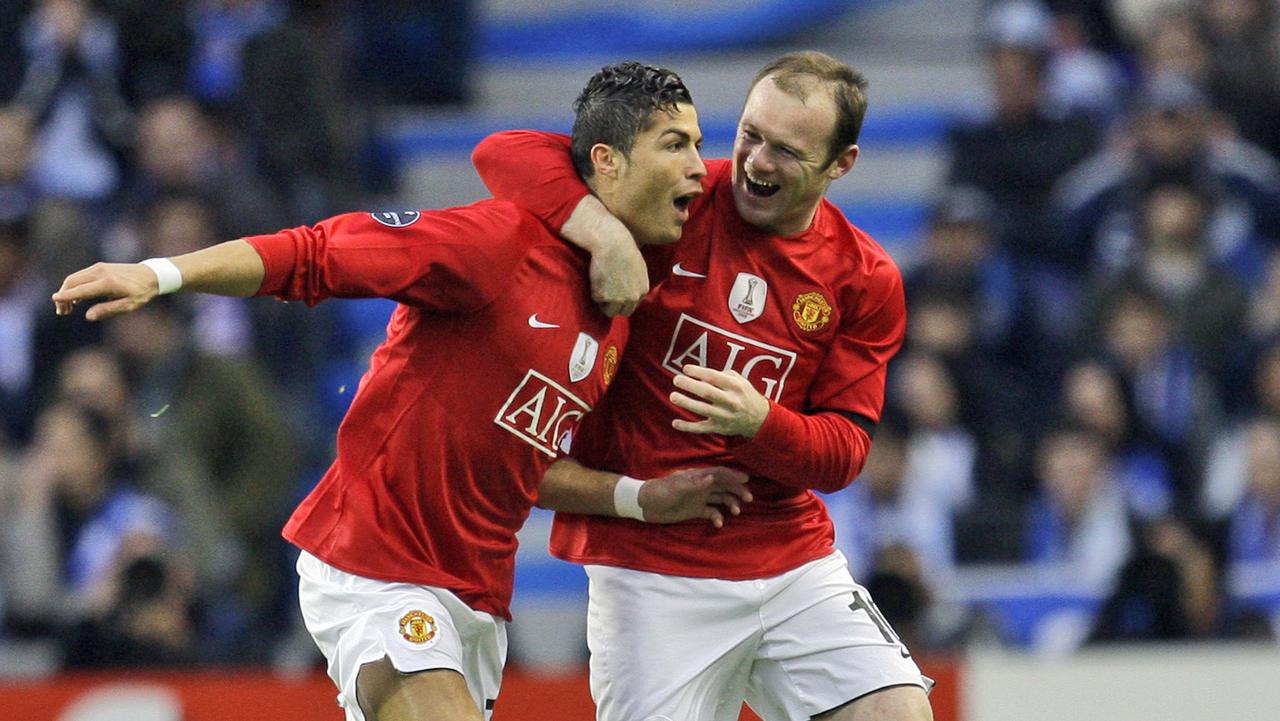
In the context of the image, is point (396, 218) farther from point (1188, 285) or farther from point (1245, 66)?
point (1245, 66)

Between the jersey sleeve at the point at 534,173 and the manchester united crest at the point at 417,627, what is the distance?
2.61ft

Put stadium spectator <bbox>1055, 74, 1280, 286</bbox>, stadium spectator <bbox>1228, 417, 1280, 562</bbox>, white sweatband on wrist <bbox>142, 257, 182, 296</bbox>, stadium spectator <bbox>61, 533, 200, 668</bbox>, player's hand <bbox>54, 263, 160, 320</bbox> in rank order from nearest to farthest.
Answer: player's hand <bbox>54, 263, 160, 320</bbox>
white sweatband on wrist <bbox>142, 257, 182, 296</bbox>
stadium spectator <bbox>61, 533, 200, 668</bbox>
stadium spectator <bbox>1228, 417, 1280, 562</bbox>
stadium spectator <bbox>1055, 74, 1280, 286</bbox>

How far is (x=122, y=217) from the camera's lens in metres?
7.49

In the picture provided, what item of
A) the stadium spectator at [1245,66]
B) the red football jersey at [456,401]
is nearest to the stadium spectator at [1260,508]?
the stadium spectator at [1245,66]

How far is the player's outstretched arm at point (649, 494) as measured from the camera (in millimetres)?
3848

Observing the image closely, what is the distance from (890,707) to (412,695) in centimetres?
97

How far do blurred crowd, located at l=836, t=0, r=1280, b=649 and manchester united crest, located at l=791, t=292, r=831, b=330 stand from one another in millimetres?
2706

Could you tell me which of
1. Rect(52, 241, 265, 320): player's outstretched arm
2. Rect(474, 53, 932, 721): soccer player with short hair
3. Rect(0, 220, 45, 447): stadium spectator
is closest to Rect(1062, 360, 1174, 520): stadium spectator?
Rect(474, 53, 932, 721): soccer player with short hair

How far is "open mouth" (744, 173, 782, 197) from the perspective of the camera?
3838mm

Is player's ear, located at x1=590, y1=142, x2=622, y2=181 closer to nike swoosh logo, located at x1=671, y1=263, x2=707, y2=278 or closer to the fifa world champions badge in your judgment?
nike swoosh logo, located at x1=671, y1=263, x2=707, y2=278

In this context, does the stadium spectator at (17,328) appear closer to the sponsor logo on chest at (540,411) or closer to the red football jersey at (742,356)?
the red football jersey at (742,356)

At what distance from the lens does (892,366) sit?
754 centimetres

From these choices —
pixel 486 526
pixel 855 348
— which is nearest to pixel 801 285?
pixel 855 348

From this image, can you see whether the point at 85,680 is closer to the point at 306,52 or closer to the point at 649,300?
the point at 649,300
